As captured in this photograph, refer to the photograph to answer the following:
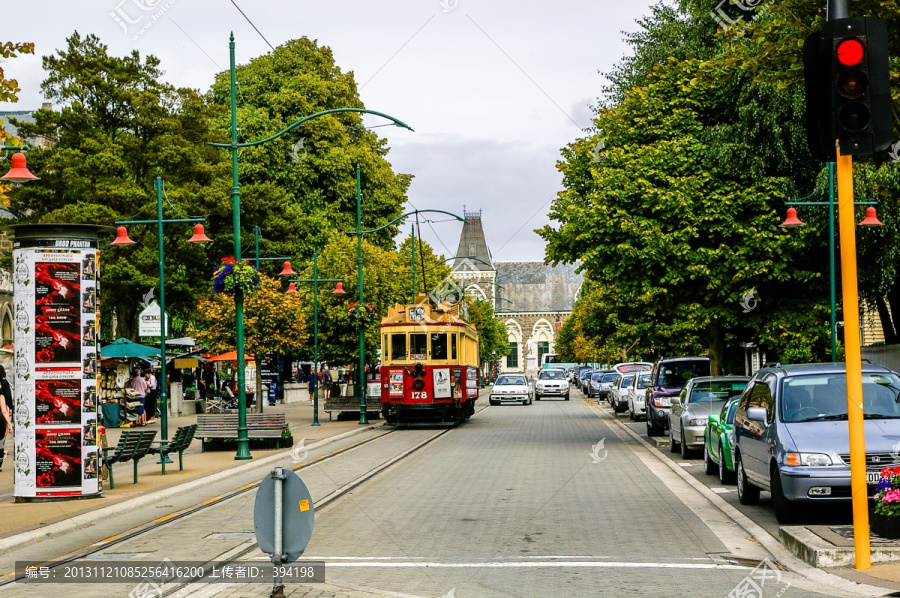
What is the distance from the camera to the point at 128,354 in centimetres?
3594

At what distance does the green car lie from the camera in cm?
1675

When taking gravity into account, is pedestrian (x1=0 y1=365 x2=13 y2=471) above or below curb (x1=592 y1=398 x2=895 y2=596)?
above

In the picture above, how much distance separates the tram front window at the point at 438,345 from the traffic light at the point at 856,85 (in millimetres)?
26631

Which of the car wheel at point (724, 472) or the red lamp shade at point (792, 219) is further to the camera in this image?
the red lamp shade at point (792, 219)

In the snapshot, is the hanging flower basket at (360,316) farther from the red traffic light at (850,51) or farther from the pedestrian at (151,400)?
the red traffic light at (850,51)

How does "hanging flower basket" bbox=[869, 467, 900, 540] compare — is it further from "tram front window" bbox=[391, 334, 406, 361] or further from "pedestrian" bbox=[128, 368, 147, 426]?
"pedestrian" bbox=[128, 368, 147, 426]

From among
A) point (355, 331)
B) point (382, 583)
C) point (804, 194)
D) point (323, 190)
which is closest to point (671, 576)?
point (382, 583)

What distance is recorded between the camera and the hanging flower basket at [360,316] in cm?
3753

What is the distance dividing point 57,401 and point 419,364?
2025 cm

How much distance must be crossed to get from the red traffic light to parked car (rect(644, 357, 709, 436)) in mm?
19770

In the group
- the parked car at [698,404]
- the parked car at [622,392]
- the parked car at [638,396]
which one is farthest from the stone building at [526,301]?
the parked car at [698,404]

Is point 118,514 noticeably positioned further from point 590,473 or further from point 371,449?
point 371,449

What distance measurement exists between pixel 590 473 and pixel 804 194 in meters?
12.8

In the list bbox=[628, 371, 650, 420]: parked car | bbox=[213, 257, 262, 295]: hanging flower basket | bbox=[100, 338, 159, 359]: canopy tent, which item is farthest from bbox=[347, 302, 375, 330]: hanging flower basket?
bbox=[213, 257, 262, 295]: hanging flower basket
